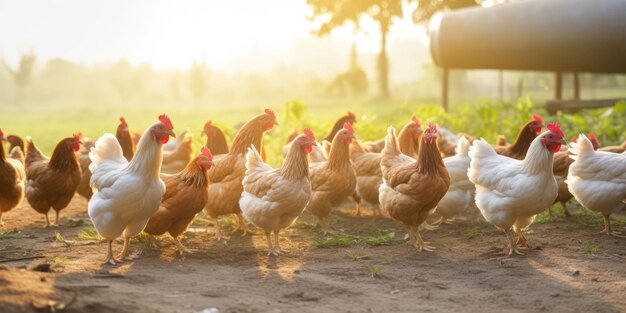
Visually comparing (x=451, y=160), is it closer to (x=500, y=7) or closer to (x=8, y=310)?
(x=8, y=310)

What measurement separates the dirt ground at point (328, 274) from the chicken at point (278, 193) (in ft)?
1.14

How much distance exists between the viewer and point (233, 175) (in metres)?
6.86

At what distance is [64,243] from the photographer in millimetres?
6320

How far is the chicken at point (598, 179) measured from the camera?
250 inches

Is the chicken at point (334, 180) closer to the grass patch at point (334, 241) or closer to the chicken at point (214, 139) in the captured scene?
the grass patch at point (334, 241)

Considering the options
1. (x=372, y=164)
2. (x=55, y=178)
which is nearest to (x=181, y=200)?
(x=55, y=178)

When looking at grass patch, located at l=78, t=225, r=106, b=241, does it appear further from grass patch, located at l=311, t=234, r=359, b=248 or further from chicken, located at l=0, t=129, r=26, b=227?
grass patch, located at l=311, t=234, r=359, b=248

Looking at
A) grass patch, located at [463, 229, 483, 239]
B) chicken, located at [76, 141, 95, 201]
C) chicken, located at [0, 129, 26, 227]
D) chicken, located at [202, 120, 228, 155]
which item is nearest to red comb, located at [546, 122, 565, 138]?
grass patch, located at [463, 229, 483, 239]

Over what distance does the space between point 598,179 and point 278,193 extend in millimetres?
3367

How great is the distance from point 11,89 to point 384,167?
4692 centimetres

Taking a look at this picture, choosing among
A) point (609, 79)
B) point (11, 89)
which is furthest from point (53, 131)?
point (11, 89)

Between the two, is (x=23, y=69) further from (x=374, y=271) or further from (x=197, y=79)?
(x=374, y=271)

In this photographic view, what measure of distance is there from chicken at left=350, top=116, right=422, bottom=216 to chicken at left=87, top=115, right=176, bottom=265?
9.88 feet

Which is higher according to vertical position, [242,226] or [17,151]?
[17,151]
